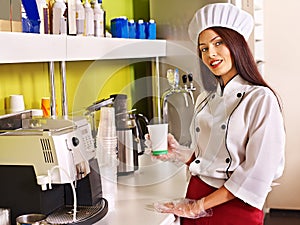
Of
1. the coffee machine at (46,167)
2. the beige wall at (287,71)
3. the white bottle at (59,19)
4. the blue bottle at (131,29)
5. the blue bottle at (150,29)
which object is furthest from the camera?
the beige wall at (287,71)

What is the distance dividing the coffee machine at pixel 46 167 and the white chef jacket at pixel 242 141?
41cm

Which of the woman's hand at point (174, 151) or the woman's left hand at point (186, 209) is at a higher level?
the woman's hand at point (174, 151)

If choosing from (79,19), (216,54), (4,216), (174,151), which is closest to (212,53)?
(216,54)

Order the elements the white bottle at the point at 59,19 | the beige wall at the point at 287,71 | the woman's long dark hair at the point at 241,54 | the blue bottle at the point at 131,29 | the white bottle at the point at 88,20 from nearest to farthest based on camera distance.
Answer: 1. the woman's long dark hair at the point at 241,54
2. the white bottle at the point at 59,19
3. the white bottle at the point at 88,20
4. the blue bottle at the point at 131,29
5. the beige wall at the point at 287,71

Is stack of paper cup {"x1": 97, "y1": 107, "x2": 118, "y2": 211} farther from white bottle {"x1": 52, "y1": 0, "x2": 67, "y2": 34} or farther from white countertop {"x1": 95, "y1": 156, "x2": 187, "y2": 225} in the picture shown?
white bottle {"x1": 52, "y1": 0, "x2": 67, "y2": 34}

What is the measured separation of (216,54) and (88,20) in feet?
2.13

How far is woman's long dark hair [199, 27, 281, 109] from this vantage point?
177 cm

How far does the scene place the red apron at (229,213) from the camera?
1.75 meters

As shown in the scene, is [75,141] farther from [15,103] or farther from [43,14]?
[43,14]

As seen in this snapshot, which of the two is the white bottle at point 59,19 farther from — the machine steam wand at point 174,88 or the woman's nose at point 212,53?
the machine steam wand at point 174,88

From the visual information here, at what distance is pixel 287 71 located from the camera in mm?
4020

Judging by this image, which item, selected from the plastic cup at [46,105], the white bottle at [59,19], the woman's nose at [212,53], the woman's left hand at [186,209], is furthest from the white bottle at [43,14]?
the woman's left hand at [186,209]

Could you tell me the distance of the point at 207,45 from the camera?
5.90 ft

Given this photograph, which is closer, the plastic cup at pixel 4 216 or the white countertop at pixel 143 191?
the plastic cup at pixel 4 216
